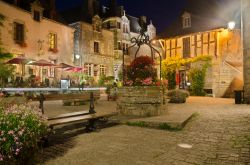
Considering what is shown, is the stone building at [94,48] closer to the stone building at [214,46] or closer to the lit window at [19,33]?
the lit window at [19,33]

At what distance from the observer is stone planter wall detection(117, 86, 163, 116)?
8.74 m

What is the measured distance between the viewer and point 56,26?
84.3 feet

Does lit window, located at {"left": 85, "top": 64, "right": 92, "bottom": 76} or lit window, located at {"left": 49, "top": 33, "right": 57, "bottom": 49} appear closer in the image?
lit window, located at {"left": 49, "top": 33, "right": 57, "bottom": 49}

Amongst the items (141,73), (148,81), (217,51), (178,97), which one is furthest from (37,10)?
(148,81)

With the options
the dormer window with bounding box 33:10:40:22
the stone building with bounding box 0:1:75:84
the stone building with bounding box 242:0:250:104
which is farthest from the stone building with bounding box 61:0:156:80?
the stone building with bounding box 242:0:250:104

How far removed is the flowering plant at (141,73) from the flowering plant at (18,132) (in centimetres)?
558

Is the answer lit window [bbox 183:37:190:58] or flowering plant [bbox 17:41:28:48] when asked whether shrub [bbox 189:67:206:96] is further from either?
flowering plant [bbox 17:41:28:48]

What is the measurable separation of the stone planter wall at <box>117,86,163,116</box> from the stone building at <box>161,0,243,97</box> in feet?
46.5

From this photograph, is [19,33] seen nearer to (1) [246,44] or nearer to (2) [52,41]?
(2) [52,41]

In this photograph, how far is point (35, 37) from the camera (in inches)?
929

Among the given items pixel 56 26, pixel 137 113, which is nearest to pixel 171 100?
pixel 137 113

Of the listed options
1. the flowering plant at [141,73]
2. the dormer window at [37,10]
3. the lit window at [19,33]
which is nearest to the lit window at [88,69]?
the dormer window at [37,10]

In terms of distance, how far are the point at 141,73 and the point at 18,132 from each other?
20.7 feet

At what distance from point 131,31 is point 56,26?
1333cm
